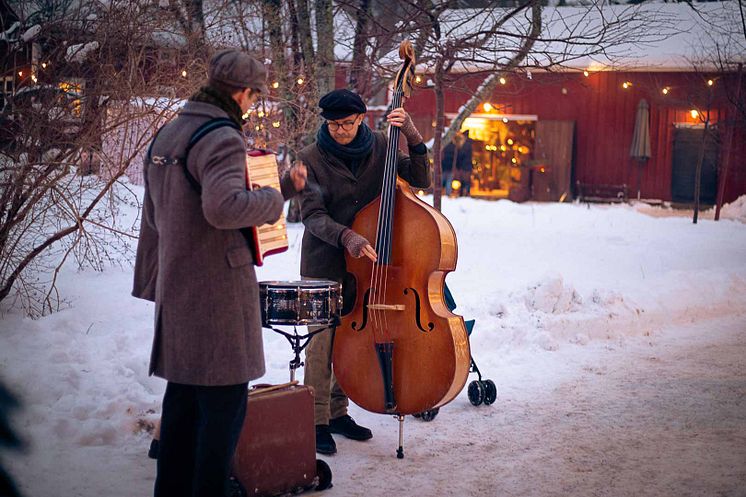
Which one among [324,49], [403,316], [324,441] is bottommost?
[324,441]

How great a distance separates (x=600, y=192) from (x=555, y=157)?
4.86 ft

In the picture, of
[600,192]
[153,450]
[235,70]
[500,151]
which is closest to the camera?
[235,70]

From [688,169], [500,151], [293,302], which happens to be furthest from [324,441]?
[688,169]

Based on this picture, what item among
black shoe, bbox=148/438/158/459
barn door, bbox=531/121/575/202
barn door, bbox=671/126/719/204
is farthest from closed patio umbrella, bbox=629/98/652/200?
black shoe, bbox=148/438/158/459

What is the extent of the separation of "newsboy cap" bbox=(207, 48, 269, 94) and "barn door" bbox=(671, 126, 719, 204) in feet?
71.0

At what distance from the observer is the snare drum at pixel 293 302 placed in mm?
4238

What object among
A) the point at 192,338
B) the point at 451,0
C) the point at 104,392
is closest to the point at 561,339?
the point at 451,0

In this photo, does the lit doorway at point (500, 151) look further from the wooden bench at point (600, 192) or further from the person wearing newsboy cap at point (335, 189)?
the person wearing newsboy cap at point (335, 189)

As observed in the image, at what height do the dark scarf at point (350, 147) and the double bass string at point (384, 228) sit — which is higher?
the dark scarf at point (350, 147)

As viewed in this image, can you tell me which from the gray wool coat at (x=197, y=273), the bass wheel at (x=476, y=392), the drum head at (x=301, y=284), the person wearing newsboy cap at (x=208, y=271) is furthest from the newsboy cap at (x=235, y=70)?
the bass wheel at (x=476, y=392)

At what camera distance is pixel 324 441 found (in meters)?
5.12

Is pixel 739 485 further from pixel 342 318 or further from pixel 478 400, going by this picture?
pixel 342 318

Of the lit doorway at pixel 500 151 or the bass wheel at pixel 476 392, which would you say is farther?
the lit doorway at pixel 500 151

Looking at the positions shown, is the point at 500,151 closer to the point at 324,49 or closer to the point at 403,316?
the point at 324,49
